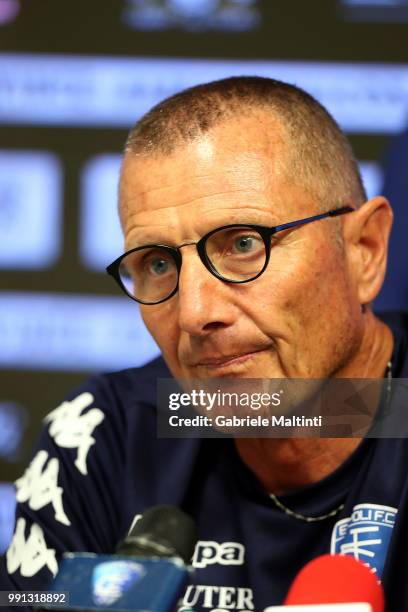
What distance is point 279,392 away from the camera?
1528 mm

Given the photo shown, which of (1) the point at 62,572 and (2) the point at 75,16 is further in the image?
(2) the point at 75,16

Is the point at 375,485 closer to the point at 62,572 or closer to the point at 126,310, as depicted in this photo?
the point at 62,572

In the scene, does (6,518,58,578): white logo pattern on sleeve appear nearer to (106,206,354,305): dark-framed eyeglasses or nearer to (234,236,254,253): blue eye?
(106,206,354,305): dark-framed eyeglasses

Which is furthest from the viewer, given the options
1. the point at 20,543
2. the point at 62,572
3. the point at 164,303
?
the point at 20,543

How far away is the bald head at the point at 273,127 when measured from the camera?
156 centimetres

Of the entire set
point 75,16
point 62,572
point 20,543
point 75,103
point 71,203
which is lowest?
point 20,543

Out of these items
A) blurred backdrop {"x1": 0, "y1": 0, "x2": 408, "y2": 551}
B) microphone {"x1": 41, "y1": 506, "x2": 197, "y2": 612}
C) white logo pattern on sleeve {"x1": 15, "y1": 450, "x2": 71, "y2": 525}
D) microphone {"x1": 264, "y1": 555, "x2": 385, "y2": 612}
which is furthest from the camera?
blurred backdrop {"x1": 0, "y1": 0, "x2": 408, "y2": 551}

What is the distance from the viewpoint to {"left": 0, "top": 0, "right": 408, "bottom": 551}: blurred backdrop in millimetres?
3002

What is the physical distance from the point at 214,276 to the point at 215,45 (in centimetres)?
179

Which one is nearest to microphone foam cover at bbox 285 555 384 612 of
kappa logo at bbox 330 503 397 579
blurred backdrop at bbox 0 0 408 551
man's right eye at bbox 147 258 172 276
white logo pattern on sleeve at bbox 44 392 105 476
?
kappa logo at bbox 330 503 397 579

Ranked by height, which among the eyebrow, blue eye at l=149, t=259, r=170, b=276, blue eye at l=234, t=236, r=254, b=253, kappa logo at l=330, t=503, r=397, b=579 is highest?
the eyebrow

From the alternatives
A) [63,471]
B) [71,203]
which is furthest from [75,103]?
[63,471]

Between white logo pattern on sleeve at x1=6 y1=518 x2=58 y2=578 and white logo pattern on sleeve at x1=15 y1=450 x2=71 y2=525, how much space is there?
1.7 inches

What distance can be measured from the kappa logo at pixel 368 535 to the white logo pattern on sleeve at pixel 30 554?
524 millimetres
